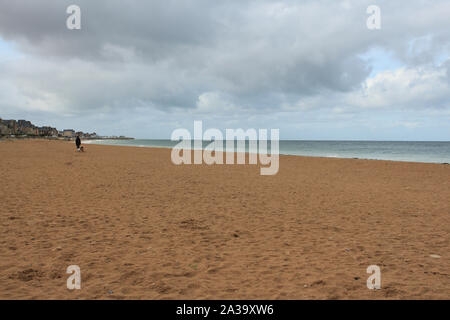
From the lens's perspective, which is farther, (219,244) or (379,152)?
(379,152)

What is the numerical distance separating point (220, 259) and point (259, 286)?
137 centimetres

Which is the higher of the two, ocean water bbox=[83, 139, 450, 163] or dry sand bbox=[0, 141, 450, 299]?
ocean water bbox=[83, 139, 450, 163]

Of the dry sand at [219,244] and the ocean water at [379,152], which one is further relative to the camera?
the ocean water at [379,152]

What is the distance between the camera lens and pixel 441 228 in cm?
830

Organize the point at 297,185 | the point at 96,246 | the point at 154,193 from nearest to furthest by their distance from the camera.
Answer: the point at 96,246 < the point at 154,193 < the point at 297,185

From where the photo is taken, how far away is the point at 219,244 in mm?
6922

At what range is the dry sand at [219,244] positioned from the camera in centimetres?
479

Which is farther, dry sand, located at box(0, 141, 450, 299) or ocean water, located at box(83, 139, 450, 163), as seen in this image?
ocean water, located at box(83, 139, 450, 163)

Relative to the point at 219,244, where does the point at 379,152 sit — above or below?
above

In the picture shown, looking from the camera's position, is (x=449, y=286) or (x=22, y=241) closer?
(x=449, y=286)

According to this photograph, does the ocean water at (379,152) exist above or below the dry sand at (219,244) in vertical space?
above

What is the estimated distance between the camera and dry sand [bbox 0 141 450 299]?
4.79 m
